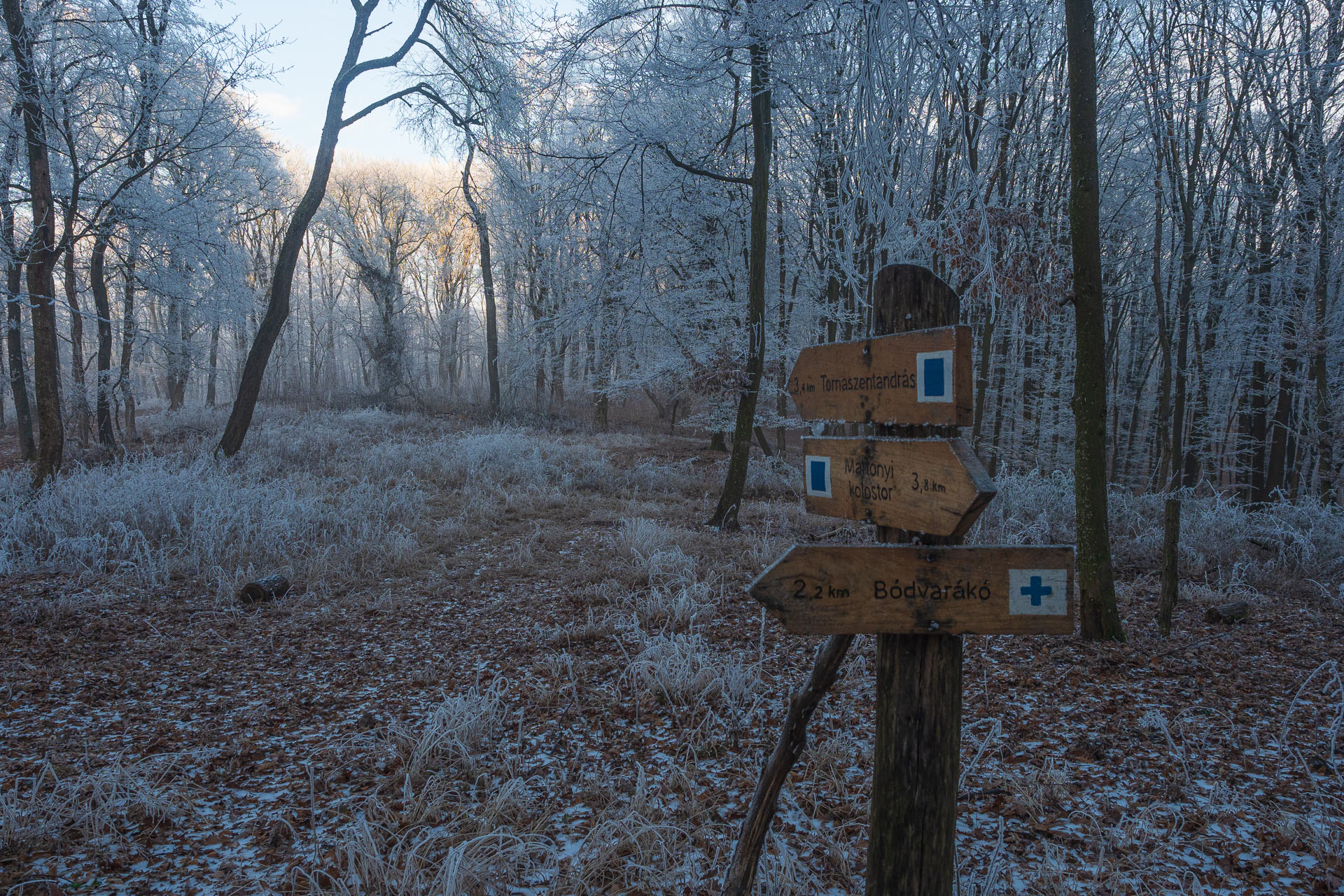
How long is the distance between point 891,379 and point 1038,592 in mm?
622

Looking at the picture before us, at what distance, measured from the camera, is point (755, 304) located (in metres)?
7.79

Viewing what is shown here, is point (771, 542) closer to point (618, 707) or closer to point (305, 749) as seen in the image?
point (618, 707)

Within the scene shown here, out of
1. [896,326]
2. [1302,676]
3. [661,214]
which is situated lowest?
[1302,676]

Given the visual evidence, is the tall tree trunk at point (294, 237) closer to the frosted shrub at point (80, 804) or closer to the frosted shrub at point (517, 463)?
the frosted shrub at point (517, 463)

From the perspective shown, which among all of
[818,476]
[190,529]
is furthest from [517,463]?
[818,476]

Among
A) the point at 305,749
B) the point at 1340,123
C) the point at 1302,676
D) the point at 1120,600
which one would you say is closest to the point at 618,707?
the point at 305,749

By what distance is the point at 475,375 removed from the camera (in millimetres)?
48688

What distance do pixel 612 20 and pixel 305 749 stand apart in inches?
272

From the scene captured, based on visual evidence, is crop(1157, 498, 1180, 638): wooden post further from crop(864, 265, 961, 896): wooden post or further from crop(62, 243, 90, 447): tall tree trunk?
crop(62, 243, 90, 447): tall tree trunk

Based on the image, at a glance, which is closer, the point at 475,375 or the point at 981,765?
the point at 981,765

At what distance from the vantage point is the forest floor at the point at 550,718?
2.40 metres

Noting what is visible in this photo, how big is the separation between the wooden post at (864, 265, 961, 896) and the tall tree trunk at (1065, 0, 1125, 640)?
3167 mm

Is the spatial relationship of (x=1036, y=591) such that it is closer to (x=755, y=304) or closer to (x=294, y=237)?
(x=755, y=304)

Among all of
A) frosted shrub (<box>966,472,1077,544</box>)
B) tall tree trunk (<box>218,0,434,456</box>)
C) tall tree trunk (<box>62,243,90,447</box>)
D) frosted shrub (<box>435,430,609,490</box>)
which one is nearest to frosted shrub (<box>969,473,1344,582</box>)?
frosted shrub (<box>966,472,1077,544</box>)
